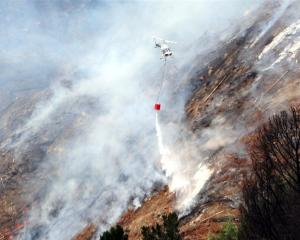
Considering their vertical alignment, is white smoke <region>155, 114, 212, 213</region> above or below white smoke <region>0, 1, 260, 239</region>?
below

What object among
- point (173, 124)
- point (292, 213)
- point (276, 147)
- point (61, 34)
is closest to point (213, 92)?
point (173, 124)

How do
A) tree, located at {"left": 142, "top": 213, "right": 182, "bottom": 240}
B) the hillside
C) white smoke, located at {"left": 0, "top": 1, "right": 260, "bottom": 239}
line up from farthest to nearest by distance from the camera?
white smoke, located at {"left": 0, "top": 1, "right": 260, "bottom": 239}, the hillside, tree, located at {"left": 142, "top": 213, "right": 182, "bottom": 240}

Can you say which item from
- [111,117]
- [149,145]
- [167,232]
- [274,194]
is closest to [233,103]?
[149,145]

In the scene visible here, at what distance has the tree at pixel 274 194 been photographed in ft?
82.1

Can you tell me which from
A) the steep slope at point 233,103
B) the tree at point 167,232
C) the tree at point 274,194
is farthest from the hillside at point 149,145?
the tree at point 167,232

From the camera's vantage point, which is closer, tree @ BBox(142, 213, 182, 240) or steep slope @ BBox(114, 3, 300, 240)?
tree @ BBox(142, 213, 182, 240)

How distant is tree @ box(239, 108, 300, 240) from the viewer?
25.0 meters

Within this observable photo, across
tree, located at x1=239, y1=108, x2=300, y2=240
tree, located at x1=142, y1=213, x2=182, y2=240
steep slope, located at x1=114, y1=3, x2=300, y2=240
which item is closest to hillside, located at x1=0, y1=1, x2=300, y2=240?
steep slope, located at x1=114, y1=3, x2=300, y2=240

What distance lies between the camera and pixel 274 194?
2667cm

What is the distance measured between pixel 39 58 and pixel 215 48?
53034 millimetres

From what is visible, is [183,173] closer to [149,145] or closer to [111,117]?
[149,145]

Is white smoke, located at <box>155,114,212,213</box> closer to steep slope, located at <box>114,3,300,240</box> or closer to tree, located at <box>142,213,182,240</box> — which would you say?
steep slope, located at <box>114,3,300,240</box>

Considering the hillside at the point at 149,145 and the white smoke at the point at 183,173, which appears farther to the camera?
the hillside at the point at 149,145

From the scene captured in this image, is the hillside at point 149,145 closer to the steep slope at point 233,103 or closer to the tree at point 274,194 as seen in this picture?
the steep slope at point 233,103
